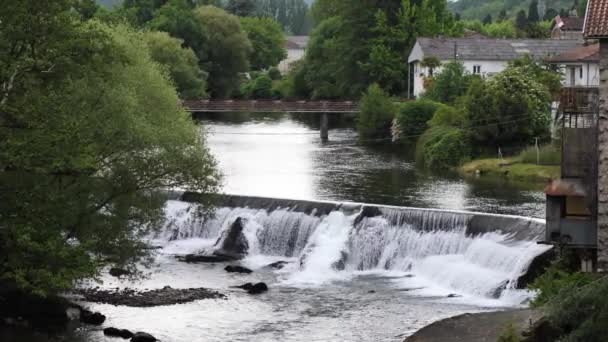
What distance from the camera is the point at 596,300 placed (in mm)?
24312

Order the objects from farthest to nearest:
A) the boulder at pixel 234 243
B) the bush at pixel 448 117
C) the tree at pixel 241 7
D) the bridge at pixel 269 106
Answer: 1. the tree at pixel 241 7
2. the bridge at pixel 269 106
3. the bush at pixel 448 117
4. the boulder at pixel 234 243

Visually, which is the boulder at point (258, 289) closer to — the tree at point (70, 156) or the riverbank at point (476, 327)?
the tree at point (70, 156)

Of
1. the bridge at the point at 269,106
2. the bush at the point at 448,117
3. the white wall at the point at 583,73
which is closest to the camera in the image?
the white wall at the point at 583,73

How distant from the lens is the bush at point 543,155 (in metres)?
59.5

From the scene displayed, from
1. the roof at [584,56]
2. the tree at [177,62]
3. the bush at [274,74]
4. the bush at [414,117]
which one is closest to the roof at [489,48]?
the bush at [414,117]

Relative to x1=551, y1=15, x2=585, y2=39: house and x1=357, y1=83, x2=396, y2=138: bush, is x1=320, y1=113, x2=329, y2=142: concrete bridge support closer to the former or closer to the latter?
x1=357, y1=83, x2=396, y2=138: bush

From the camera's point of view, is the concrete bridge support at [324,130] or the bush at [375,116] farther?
the concrete bridge support at [324,130]

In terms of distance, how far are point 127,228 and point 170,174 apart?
7.32 feet

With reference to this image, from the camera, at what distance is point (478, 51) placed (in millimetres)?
89562

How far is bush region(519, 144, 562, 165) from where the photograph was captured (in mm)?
59531

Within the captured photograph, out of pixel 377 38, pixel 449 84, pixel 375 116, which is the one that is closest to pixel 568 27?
pixel 377 38

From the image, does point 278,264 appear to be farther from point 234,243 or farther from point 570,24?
point 570,24

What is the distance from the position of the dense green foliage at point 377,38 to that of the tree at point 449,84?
534 inches

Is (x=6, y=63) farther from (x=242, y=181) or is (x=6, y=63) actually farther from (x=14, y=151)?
(x=242, y=181)
